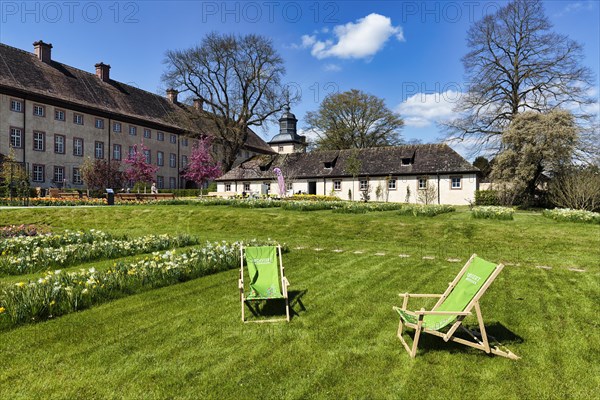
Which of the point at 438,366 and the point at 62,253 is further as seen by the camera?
the point at 62,253

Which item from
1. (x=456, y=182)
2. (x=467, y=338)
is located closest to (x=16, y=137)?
(x=456, y=182)

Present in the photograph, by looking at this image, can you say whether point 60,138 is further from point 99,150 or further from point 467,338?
point 467,338

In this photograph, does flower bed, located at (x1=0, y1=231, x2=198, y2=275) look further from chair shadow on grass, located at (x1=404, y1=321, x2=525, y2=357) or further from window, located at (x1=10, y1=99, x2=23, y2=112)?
window, located at (x1=10, y1=99, x2=23, y2=112)

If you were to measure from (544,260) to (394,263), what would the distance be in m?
3.88

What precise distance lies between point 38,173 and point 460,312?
40.6 metres

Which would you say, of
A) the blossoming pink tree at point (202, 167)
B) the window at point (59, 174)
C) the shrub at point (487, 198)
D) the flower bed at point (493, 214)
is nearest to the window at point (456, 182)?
the shrub at point (487, 198)

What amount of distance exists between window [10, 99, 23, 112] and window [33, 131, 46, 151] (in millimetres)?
2339

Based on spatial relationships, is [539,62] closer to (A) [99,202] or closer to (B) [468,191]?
(B) [468,191]

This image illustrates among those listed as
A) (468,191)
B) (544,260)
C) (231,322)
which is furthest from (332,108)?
(231,322)

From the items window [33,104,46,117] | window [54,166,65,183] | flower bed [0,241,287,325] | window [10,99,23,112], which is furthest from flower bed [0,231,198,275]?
window [33,104,46,117]

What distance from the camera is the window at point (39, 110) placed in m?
34.4

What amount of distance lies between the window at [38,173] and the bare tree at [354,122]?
3464 centimetres

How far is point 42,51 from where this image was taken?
1491 inches

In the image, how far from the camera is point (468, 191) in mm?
30516
